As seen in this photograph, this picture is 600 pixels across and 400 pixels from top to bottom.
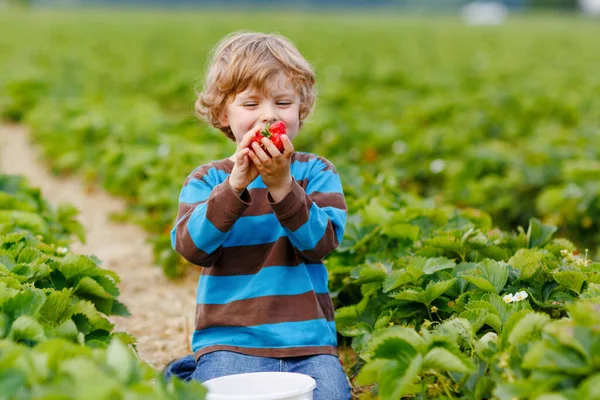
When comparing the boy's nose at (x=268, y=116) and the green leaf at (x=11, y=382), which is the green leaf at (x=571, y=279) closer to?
the boy's nose at (x=268, y=116)

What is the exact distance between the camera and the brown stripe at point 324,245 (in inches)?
97.3

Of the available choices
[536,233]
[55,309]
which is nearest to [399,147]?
[536,233]

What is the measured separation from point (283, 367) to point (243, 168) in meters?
0.69

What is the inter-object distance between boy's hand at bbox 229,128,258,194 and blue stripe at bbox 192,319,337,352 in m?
0.50

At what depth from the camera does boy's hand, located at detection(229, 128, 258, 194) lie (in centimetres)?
227

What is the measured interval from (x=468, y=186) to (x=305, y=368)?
134 inches

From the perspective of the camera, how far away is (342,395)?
2.42 metres

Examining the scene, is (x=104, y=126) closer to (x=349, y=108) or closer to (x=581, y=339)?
(x=349, y=108)

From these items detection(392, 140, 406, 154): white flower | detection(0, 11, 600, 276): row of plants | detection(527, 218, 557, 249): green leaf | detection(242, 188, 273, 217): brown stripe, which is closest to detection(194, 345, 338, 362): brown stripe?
detection(242, 188, 273, 217): brown stripe

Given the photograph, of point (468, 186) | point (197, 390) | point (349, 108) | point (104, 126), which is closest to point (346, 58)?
point (349, 108)

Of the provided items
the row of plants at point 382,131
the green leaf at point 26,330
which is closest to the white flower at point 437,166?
the row of plants at point 382,131

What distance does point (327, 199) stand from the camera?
8.66 feet

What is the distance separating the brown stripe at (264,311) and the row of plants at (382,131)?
109cm

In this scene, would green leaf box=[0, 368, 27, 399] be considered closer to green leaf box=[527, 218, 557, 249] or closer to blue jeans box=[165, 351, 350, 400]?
blue jeans box=[165, 351, 350, 400]
